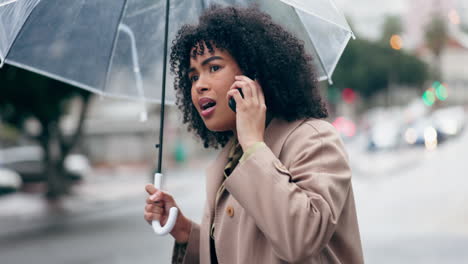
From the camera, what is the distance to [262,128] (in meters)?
1.88

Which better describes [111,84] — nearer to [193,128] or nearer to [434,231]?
[193,128]

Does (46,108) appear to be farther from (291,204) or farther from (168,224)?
(291,204)

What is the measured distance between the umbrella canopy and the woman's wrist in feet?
2.03

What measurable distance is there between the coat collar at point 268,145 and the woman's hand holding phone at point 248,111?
0.08m

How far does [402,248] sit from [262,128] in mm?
7655

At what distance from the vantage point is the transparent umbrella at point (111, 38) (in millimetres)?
2693

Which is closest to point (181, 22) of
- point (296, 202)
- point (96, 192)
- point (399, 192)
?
point (296, 202)

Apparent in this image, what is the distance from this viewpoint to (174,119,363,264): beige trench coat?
1.69 metres

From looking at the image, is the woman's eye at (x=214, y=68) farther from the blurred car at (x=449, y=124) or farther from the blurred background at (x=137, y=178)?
the blurred car at (x=449, y=124)

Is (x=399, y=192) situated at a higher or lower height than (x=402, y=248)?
higher

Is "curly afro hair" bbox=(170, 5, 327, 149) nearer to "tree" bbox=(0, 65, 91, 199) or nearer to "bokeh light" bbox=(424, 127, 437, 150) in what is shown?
"tree" bbox=(0, 65, 91, 199)

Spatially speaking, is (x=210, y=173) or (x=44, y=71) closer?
(x=210, y=173)

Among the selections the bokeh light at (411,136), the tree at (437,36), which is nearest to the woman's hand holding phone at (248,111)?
the bokeh light at (411,136)

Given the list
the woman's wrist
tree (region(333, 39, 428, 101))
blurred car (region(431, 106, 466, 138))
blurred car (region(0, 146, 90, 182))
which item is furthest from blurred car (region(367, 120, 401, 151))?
the woman's wrist
